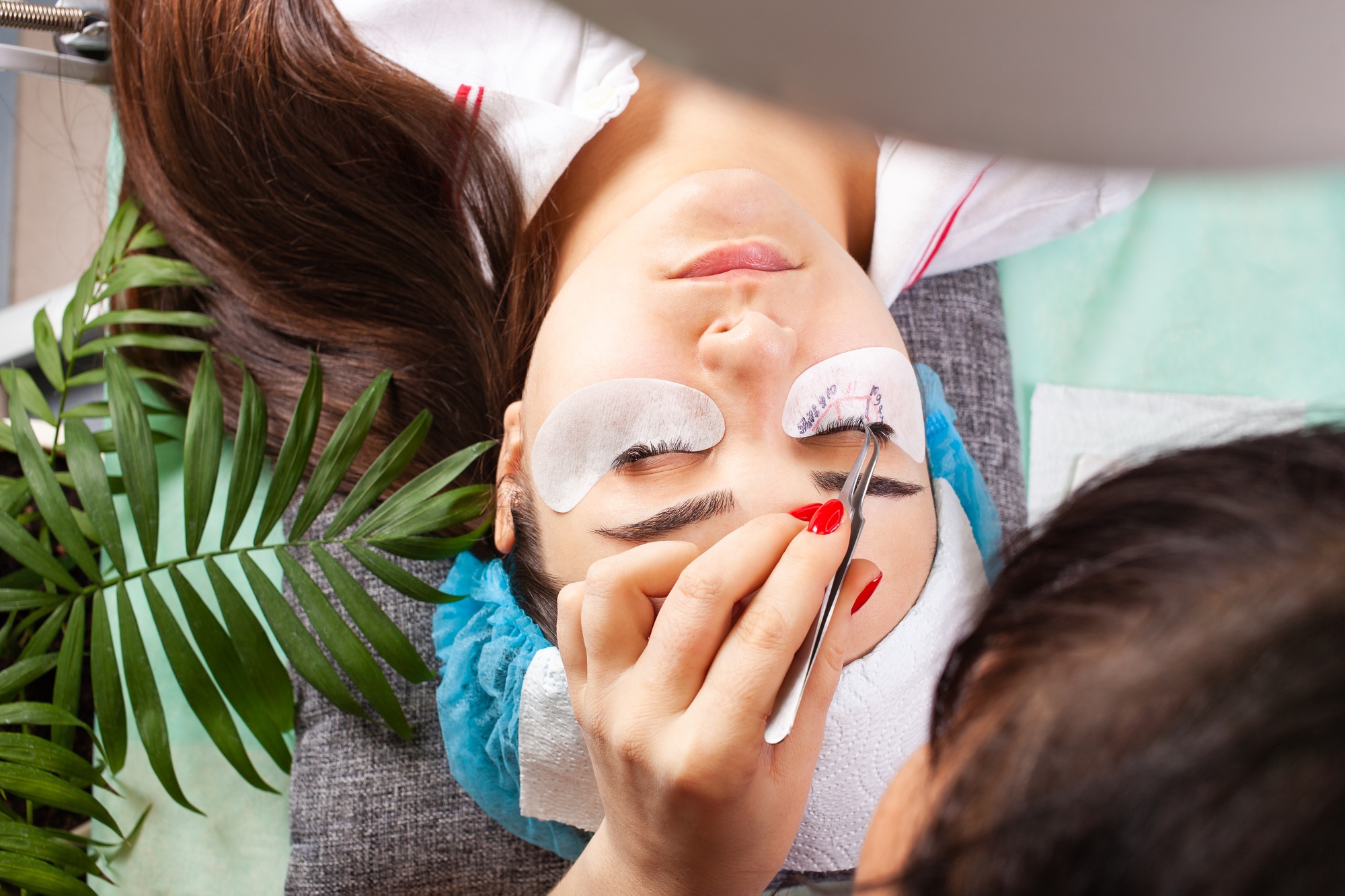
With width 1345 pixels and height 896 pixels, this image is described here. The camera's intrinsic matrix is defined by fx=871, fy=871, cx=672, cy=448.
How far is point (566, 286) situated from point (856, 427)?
0.36 metres

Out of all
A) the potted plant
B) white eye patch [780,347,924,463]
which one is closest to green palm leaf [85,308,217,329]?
the potted plant

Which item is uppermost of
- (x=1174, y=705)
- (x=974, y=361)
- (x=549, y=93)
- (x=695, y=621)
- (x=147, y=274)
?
(x=549, y=93)

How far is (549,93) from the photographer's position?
1203 millimetres

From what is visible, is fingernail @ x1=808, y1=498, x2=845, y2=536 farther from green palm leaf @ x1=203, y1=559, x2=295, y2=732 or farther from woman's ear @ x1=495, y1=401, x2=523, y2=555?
green palm leaf @ x1=203, y1=559, x2=295, y2=732

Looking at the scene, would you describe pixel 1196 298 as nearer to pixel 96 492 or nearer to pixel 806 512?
pixel 806 512

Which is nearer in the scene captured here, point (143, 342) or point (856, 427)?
point (856, 427)

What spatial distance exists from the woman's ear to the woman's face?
4 centimetres

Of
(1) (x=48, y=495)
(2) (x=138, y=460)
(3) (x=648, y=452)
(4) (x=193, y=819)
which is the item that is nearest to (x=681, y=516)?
(3) (x=648, y=452)

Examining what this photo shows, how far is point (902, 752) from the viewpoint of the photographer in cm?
93

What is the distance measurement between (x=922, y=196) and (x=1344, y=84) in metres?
1.02

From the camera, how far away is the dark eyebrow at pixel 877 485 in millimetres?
880

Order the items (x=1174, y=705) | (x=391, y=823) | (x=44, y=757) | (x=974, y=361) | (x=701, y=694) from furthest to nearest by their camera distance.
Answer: (x=974, y=361), (x=391, y=823), (x=44, y=757), (x=701, y=694), (x=1174, y=705)

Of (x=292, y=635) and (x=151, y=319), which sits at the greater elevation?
(x=151, y=319)

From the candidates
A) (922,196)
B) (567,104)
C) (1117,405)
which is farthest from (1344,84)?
(1117,405)
